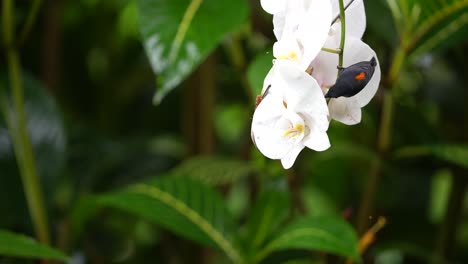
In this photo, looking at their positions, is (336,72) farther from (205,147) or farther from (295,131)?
(205,147)

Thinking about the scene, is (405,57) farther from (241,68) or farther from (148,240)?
(148,240)

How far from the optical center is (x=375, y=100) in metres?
0.87

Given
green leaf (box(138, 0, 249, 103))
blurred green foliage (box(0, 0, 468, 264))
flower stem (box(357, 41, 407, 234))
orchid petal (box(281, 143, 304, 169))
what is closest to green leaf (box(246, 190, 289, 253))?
blurred green foliage (box(0, 0, 468, 264))

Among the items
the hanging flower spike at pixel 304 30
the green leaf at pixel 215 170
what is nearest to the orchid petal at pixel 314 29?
the hanging flower spike at pixel 304 30

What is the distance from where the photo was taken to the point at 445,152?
738 millimetres

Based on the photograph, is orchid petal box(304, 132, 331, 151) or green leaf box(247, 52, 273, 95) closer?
orchid petal box(304, 132, 331, 151)

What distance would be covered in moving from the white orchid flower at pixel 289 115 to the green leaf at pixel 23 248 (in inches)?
12.4

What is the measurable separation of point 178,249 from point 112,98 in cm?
32

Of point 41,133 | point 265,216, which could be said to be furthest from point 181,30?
point 41,133

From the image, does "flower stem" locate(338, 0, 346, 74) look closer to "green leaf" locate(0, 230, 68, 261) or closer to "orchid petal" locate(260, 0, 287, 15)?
"orchid petal" locate(260, 0, 287, 15)

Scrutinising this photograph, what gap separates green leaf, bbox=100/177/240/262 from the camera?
68 cm

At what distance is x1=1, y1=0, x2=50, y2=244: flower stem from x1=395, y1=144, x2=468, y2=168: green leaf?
0.45 metres

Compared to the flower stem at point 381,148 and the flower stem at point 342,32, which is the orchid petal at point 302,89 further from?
the flower stem at point 381,148

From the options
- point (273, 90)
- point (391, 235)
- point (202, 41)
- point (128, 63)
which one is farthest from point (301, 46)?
point (128, 63)
